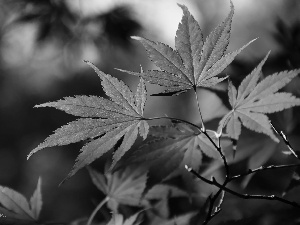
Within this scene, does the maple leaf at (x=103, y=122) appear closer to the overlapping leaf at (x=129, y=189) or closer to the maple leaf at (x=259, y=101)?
the maple leaf at (x=259, y=101)

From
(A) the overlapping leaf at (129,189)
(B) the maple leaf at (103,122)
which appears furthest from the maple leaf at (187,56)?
(A) the overlapping leaf at (129,189)

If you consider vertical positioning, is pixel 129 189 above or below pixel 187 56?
below

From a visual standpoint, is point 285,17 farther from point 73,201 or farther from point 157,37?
point 73,201

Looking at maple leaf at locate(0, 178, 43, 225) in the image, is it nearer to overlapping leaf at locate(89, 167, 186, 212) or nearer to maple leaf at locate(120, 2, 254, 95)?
overlapping leaf at locate(89, 167, 186, 212)

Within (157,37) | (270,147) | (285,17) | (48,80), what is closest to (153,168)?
(270,147)

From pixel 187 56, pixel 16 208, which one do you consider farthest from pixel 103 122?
pixel 16 208

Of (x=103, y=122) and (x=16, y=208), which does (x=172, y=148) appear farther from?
(x=16, y=208)
